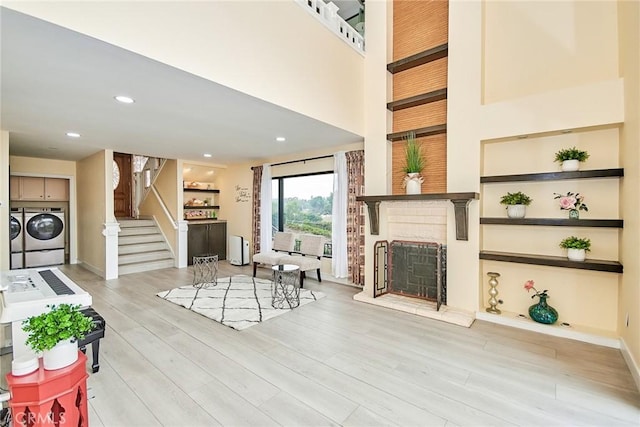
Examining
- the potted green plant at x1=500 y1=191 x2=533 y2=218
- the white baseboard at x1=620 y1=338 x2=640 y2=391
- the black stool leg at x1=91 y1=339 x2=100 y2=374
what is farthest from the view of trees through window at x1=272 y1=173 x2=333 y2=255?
the white baseboard at x1=620 y1=338 x2=640 y2=391

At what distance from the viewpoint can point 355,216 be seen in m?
5.02

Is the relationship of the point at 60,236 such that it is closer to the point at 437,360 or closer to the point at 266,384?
the point at 266,384

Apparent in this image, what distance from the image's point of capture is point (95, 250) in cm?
602

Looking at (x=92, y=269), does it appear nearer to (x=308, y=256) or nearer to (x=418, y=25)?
(x=308, y=256)

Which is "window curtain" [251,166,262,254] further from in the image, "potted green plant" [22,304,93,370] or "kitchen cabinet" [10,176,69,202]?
"potted green plant" [22,304,93,370]

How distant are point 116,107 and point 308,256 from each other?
12.6 ft

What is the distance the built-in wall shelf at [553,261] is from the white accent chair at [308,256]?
2.68 m

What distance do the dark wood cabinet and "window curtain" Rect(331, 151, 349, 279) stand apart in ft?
11.8

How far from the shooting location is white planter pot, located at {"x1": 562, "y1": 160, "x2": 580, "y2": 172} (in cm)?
303

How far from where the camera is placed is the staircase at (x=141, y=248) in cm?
615

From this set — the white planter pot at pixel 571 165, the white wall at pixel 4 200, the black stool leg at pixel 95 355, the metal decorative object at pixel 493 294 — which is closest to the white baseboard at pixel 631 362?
the metal decorative object at pixel 493 294

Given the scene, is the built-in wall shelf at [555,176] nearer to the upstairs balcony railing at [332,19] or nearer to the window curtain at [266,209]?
the upstairs balcony railing at [332,19]

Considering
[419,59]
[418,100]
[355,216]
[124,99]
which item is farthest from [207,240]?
[419,59]

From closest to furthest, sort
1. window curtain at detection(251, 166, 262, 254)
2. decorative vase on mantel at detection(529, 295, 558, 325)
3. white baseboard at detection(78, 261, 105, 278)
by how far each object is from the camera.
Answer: decorative vase on mantel at detection(529, 295, 558, 325) < white baseboard at detection(78, 261, 105, 278) < window curtain at detection(251, 166, 262, 254)
